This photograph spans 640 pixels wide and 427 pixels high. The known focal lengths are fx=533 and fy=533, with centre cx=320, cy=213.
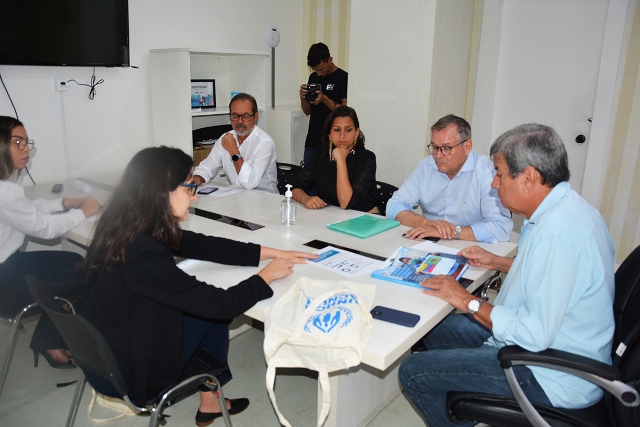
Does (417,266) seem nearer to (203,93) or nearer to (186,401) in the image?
(186,401)

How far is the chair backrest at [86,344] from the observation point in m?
1.45

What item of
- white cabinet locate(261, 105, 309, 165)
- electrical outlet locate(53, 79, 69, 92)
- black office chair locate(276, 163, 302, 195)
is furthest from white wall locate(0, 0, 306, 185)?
black office chair locate(276, 163, 302, 195)

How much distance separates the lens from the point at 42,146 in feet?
11.6

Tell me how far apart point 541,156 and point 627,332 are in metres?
0.58

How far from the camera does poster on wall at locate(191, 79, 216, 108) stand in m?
4.13

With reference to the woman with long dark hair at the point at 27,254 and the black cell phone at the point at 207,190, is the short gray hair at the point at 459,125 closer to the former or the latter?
the black cell phone at the point at 207,190

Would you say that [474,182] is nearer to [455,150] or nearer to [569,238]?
[455,150]

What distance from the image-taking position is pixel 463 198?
2582 mm

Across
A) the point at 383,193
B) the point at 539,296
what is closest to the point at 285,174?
the point at 383,193

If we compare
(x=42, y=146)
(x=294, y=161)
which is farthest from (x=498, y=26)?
(x=42, y=146)

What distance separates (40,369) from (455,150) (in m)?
2.25

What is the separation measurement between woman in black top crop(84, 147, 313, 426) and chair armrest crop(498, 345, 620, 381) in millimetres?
733

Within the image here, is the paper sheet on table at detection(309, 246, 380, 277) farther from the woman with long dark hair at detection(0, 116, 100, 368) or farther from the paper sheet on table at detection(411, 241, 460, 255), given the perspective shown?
the woman with long dark hair at detection(0, 116, 100, 368)

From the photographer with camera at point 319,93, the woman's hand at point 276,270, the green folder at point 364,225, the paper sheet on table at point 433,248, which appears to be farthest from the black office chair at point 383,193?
the photographer with camera at point 319,93
